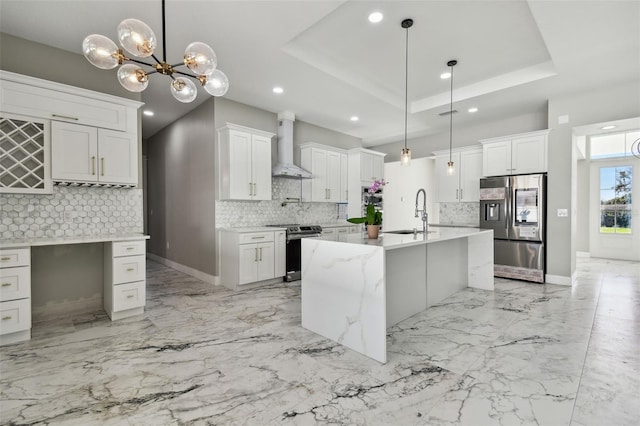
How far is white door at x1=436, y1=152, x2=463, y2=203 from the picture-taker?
19.1ft

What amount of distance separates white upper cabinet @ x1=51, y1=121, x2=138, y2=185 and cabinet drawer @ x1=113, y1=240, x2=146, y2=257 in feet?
2.36

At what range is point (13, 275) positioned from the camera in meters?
2.50

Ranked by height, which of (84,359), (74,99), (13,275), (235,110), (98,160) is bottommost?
(84,359)

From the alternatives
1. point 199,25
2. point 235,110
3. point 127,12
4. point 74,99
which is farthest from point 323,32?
point 74,99

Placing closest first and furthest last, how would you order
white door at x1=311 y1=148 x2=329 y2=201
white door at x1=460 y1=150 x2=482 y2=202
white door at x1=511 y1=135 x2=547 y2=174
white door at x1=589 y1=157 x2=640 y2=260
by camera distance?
white door at x1=511 y1=135 x2=547 y2=174, white door at x1=460 y1=150 x2=482 y2=202, white door at x1=311 y1=148 x2=329 y2=201, white door at x1=589 y1=157 x2=640 y2=260

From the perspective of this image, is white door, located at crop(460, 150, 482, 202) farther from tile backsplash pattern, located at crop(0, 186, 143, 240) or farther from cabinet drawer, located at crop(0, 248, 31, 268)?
cabinet drawer, located at crop(0, 248, 31, 268)

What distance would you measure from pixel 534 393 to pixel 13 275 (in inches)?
158

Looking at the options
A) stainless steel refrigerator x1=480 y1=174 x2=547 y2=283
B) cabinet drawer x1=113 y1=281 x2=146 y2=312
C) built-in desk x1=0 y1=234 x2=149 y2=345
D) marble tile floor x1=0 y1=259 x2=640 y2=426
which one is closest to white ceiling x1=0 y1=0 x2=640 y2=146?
stainless steel refrigerator x1=480 y1=174 x2=547 y2=283

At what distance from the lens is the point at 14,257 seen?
2.50 m

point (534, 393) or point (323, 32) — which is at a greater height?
point (323, 32)

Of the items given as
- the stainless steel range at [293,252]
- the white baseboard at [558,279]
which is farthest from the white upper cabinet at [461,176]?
the stainless steel range at [293,252]

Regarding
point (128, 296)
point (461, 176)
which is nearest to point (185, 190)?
point (128, 296)

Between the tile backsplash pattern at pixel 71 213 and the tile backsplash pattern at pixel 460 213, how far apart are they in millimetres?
5590

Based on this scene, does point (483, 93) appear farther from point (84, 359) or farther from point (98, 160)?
point (84, 359)
